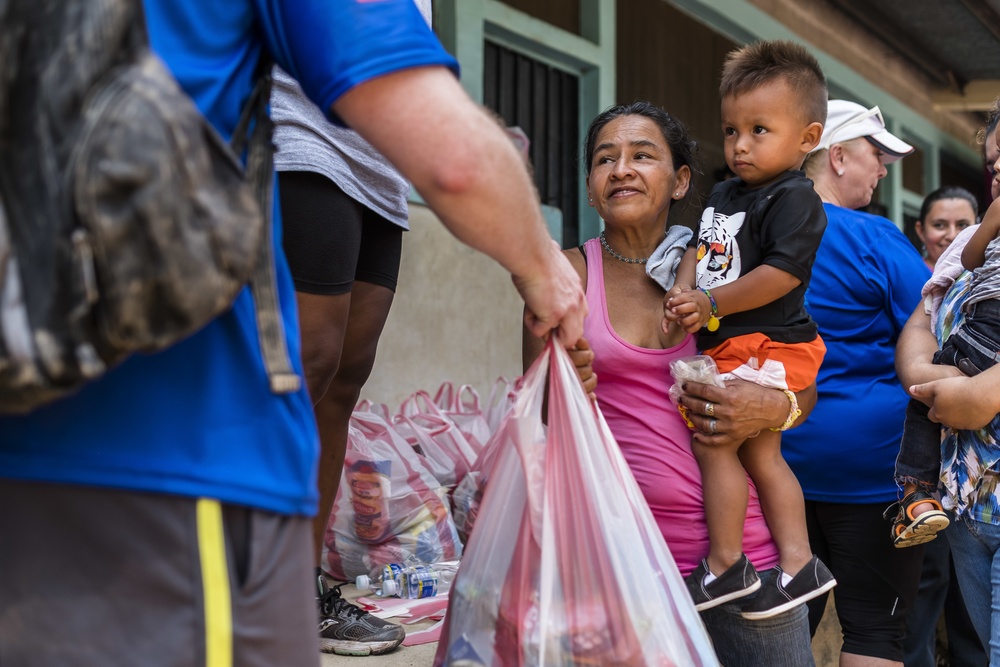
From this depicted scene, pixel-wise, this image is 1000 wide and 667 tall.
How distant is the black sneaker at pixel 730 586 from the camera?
2.09 m

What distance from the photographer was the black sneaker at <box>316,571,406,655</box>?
2.39 metres

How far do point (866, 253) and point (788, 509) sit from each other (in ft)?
3.08

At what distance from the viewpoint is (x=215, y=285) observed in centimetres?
95

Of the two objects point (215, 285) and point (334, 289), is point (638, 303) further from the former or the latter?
point (215, 285)

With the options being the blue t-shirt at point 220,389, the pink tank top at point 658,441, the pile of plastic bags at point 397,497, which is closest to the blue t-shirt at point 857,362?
the pink tank top at point 658,441

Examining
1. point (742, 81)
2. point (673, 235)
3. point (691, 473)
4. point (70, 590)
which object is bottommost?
point (691, 473)

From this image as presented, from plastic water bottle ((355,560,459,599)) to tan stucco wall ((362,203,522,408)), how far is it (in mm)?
1393

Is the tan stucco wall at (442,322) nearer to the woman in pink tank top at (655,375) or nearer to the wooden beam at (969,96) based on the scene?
the woman in pink tank top at (655,375)

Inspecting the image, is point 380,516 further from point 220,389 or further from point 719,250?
point 220,389

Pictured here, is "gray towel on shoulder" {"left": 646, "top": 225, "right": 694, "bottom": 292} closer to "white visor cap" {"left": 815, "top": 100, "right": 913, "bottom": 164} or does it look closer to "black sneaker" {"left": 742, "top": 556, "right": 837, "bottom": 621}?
"black sneaker" {"left": 742, "top": 556, "right": 837, "bottom": 621}

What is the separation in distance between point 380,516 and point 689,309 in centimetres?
140

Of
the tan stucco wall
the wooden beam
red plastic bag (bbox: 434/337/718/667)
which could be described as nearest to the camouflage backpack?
red plastic bag (bbox: 434/337/718/667)

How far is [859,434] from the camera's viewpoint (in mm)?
2732

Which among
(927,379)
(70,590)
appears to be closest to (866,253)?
(927,379)
